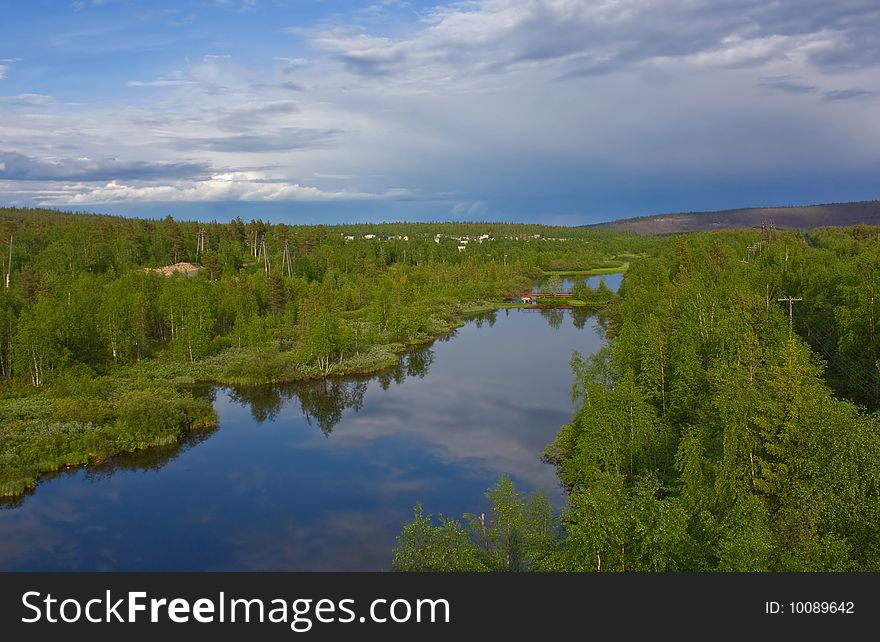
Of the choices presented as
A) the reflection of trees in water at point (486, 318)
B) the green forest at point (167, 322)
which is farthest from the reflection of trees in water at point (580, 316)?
the reflection of trees in water at point (486, 318)

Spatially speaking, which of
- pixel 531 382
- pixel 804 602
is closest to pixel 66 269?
pixel 531 382

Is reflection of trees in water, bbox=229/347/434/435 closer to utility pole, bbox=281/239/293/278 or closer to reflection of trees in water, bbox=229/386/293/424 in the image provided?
reflection of trees in water, bbox=229/386/293/424

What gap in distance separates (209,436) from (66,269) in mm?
56561

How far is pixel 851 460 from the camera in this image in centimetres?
1672

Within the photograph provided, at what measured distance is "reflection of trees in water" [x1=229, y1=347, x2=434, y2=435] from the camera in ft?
152

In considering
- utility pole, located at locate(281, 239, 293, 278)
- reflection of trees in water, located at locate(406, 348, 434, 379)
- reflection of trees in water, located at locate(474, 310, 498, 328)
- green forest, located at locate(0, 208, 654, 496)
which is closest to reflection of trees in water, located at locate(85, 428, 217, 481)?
green forest, located at locate(0, 208, 654, 496)

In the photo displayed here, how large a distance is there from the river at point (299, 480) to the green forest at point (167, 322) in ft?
8.57

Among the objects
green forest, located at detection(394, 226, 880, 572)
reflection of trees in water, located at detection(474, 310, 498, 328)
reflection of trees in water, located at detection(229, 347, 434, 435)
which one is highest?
green forest, located at detection(394, 226, 880, 572)

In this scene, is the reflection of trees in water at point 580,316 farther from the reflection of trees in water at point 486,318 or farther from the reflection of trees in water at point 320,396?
the reflection of trees in water at point 320,396

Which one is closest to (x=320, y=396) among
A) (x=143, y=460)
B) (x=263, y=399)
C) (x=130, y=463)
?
(x=263, y=399)

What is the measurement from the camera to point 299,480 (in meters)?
34.5

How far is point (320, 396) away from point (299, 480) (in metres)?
16.7

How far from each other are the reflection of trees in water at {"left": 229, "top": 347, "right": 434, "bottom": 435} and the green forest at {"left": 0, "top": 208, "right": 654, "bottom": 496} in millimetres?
1772

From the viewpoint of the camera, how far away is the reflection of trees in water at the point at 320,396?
46.3 metres
